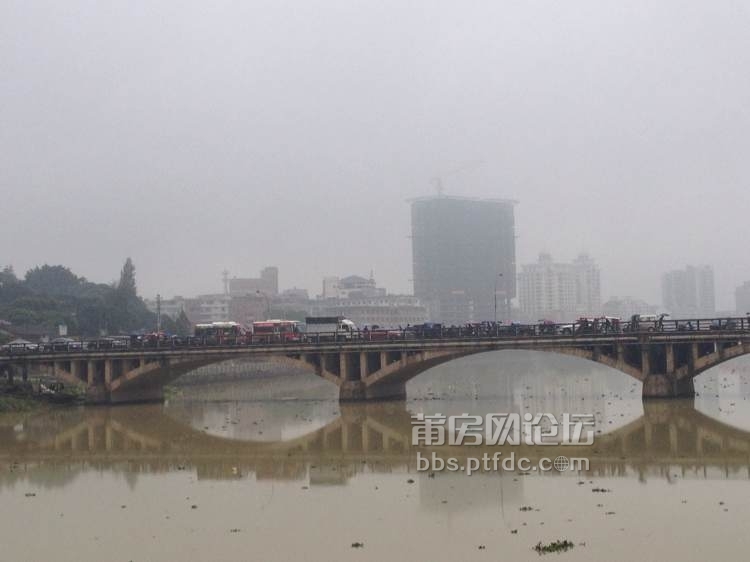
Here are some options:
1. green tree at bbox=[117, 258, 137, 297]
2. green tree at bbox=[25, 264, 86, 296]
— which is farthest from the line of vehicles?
green tree at bbox=[25, 264, 86, 296]

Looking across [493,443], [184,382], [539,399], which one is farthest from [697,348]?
[184,382]

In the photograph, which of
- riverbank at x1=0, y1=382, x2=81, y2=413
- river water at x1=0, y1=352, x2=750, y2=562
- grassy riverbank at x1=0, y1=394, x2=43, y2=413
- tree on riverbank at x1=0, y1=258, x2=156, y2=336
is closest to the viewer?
river water at x1=0, y1=352, x2=750, y2=562

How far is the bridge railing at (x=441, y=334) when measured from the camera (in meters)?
57.2

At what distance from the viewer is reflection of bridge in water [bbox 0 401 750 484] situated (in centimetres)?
3572

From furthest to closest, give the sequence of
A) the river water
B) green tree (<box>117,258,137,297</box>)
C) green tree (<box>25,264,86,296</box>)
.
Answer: green tree (<box>25,264,86,296</box>), green tree (<box>117,258,137,297</box>), the river water

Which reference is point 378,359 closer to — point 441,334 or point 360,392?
point 360,392

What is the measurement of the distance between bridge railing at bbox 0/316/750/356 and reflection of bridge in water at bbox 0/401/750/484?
5370mm

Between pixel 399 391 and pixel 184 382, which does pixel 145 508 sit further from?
pixel 184 382

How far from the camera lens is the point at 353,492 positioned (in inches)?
1244

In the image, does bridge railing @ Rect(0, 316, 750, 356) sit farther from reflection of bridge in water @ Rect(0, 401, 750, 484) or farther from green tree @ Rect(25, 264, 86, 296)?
green tree @ Rect(25, 264, 86, 296)

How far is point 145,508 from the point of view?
30.1 meters

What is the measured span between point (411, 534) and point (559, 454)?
1373 cm

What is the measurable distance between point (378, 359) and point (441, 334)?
4609 millimetres

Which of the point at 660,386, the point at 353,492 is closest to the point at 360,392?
the point at 660,386
